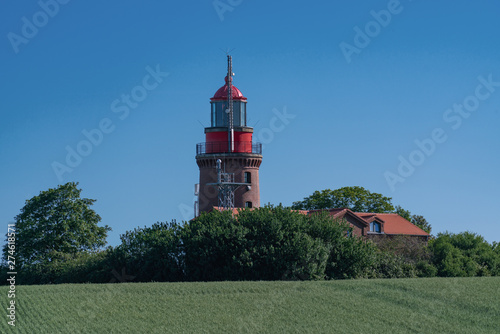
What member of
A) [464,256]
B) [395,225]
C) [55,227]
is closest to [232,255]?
[55,227]

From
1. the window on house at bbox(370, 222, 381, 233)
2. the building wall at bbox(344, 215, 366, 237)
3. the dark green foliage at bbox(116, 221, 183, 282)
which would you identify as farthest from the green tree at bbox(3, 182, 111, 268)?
the window on house at bbox(370, 222, 381, 233)

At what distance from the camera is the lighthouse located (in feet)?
220

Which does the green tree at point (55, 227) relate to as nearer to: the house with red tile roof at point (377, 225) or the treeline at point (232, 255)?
the treeline at point (232, 255)

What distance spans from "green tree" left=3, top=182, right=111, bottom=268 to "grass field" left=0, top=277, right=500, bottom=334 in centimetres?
1933

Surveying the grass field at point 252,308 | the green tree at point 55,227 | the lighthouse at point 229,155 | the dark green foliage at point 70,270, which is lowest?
the grass field at point 252,308

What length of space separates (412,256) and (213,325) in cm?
3361

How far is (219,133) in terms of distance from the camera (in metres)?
67.6

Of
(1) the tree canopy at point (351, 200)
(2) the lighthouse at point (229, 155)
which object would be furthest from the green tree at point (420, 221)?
(2) the lighthouse at point (229, 155)

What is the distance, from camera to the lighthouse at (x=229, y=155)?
67062 mm

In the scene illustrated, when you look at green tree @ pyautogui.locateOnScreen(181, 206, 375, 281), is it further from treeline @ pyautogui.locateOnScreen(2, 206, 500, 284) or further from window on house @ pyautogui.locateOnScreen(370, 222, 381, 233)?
window on house @ pyautogui.locateOnScreen(370, 222, 381, 233)

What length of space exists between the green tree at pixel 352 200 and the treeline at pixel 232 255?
3273cm

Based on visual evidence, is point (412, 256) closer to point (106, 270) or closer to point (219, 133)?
point (219, 133)

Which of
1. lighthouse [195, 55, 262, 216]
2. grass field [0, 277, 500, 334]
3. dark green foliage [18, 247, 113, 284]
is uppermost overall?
lighthouse [195, 55, 262, 216]

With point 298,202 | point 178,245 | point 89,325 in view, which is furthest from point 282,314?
point 298,202
